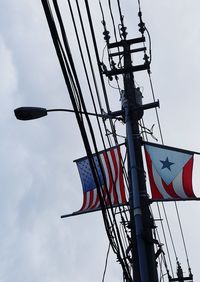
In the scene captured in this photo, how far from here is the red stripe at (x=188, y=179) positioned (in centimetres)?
987

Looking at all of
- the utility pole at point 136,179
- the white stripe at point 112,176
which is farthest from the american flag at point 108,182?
the utility pole at point 136,179

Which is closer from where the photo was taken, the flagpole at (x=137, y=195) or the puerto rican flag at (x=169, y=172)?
the flagpole at (x=137, y=195)

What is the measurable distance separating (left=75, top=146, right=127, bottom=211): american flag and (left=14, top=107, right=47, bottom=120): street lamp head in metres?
3.59

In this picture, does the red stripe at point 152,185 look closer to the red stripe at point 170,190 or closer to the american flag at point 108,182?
the red stripe at point 170,190

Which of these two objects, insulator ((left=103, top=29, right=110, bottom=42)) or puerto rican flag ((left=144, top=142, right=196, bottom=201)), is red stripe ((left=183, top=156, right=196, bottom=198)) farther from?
insulator ((left=103, top=29, right=110, bottom=42))

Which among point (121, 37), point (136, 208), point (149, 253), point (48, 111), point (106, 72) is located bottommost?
point (149, 253)

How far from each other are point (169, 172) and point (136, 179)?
1298 mm

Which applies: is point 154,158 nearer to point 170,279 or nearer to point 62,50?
point 62,50

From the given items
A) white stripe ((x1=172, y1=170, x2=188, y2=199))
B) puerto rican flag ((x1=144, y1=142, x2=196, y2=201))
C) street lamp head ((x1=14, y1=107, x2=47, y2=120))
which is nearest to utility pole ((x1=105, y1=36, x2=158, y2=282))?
puerto rican flag ((x1=144, y1=142, x2=196, y2=201))

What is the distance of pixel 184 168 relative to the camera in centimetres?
1027

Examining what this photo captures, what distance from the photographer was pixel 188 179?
1004 centimetres

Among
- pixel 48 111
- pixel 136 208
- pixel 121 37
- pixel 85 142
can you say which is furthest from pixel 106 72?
pixel 85 142

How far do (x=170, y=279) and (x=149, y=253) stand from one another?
7619 mm

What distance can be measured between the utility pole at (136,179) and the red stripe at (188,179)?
88 cm
